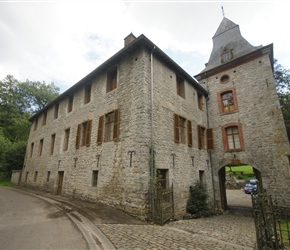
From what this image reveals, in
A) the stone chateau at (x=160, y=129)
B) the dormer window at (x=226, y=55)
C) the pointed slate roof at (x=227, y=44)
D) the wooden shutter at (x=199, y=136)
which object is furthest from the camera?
the dormer window at (x=226, y=55)

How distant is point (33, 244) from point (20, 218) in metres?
2.67

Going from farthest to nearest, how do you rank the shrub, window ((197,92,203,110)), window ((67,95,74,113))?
1. window ((197,92,203,110))
2. window ((67,95,74,113))
3. the shrub

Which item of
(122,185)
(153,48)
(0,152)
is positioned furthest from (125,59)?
(0,152)

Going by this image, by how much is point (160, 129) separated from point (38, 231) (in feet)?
18.9

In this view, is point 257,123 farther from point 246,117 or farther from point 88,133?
point 88,133

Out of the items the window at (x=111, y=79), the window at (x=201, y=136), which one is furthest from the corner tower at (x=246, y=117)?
the window at (x=111, y=79)

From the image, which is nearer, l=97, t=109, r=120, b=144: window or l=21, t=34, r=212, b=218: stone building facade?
l=21, t=34, r=212, b=218: stone building facade

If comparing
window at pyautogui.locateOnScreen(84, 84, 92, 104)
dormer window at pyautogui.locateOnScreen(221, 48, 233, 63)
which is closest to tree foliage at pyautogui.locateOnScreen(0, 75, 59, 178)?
window at pyautogui.locateOnScreen(84, 84, 92, 104)

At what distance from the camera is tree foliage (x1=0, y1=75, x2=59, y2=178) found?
25.3 m

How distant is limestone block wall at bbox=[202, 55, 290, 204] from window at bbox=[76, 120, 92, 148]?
8.85m

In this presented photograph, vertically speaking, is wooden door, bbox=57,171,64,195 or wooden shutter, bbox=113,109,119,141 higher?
wooden shutter, bbox=113,109,119,141

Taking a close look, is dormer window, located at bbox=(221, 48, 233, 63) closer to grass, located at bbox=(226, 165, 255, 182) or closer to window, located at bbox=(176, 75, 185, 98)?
window, located at bbox=(176, 75, 185, 98)

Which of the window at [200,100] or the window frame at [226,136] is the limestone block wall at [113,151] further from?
the window frame at [226,136]

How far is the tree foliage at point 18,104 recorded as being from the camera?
25.3 meters
